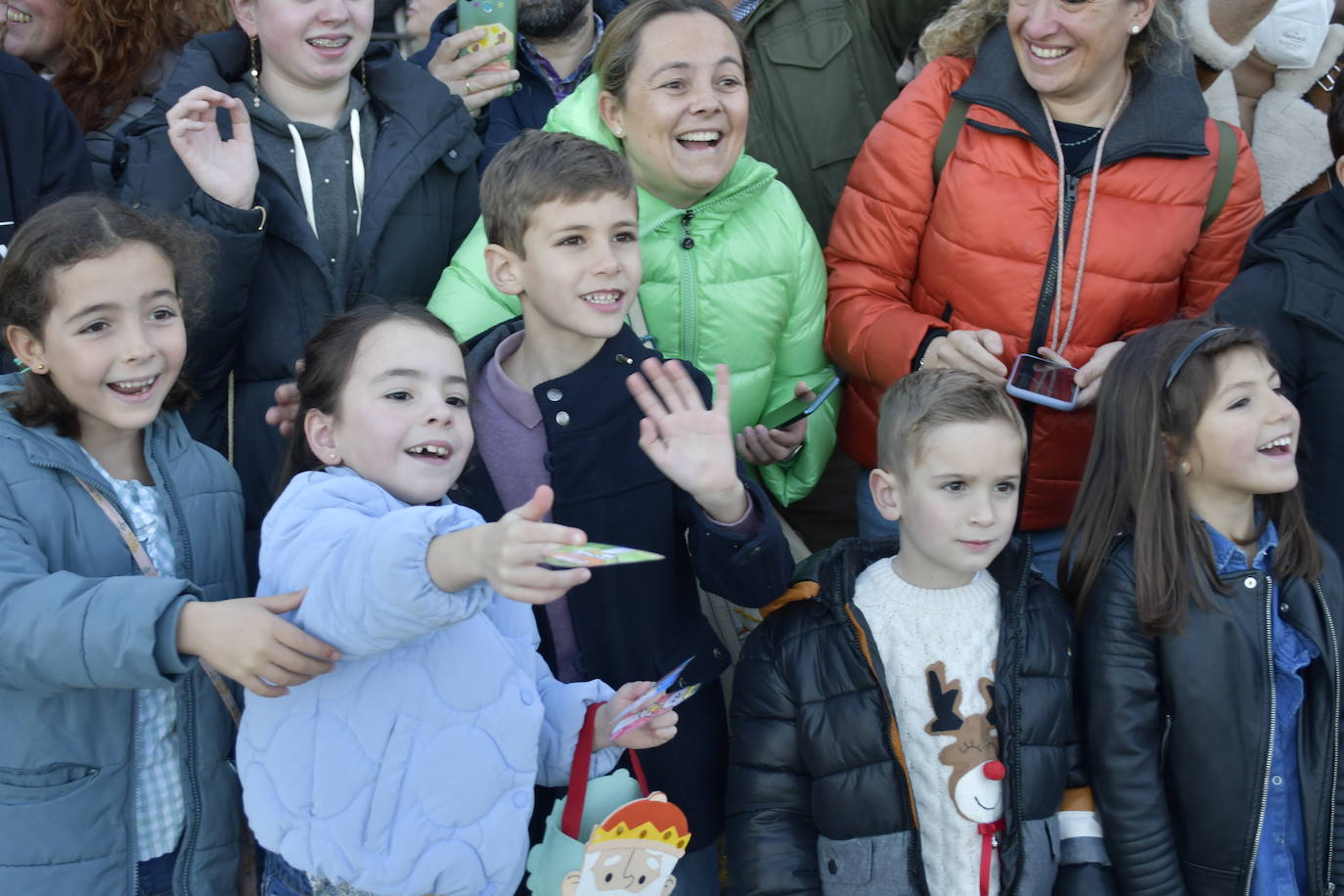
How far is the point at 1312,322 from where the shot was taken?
3.20 meters

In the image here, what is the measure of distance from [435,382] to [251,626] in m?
0.57

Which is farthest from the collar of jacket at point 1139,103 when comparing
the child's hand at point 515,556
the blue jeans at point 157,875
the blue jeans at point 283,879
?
the blue jeans at point 157,875

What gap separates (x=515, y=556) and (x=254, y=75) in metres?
2.16

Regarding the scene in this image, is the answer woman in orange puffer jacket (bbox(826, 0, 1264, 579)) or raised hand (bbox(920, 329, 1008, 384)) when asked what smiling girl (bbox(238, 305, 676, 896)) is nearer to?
raised hand (bbox(920, 329, 1008, 384))

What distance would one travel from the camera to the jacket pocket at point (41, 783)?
7.68ft

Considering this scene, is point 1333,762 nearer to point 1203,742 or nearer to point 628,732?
point 1203,742

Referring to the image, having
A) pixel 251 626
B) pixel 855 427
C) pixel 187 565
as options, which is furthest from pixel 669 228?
pixel 251 626

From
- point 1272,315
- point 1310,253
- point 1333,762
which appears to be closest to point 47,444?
point 1333,762

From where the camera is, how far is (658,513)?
275 centimetres

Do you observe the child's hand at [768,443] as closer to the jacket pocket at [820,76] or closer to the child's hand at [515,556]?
the jacket pocket at [820,76]

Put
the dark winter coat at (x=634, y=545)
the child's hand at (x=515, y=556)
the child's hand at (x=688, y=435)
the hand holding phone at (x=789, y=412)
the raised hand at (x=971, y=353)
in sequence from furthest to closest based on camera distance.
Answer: the hand holding phone at (x=789, y=412) → the raised hand at (x=971, y=353) → the dark winter coat at (x=634, y=545) → the child's hand at (x=688, y=435) → the child's hand at (x=515, y=556)

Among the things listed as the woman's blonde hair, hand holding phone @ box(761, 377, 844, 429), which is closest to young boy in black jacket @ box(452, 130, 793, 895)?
hand holding phone @ box(761, 377, 844, 429)

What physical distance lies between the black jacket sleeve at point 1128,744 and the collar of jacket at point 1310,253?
858 millimetres

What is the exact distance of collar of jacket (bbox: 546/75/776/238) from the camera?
3.29m
